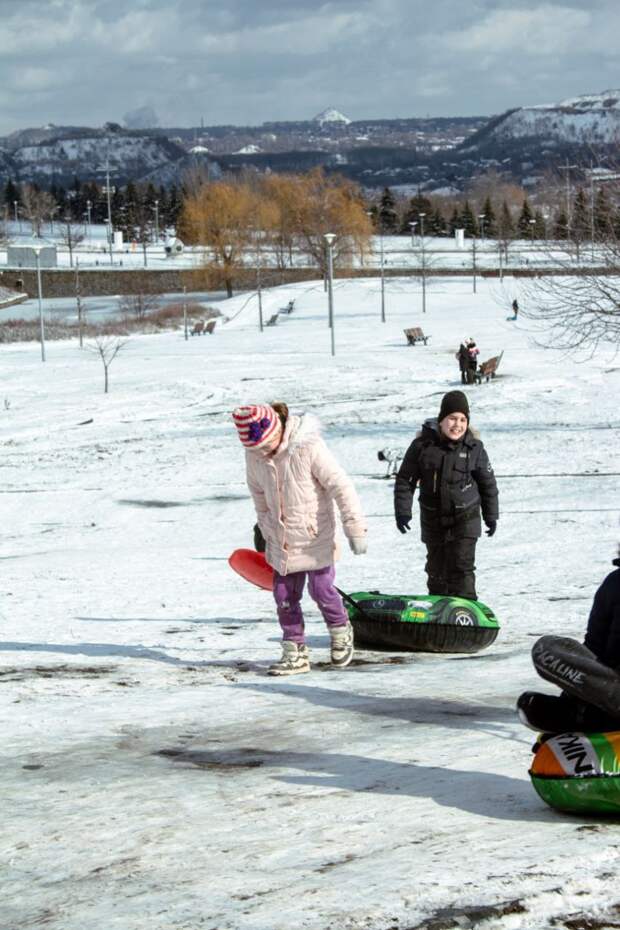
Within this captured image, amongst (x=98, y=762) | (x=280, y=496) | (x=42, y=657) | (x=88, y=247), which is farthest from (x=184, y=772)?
(x=88, y=247)

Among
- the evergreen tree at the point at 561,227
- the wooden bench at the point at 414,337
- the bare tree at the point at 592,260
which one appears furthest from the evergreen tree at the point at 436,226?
the bare tree at the point at 592,260

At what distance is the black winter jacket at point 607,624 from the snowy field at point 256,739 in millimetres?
544

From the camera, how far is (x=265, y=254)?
92.1 meters

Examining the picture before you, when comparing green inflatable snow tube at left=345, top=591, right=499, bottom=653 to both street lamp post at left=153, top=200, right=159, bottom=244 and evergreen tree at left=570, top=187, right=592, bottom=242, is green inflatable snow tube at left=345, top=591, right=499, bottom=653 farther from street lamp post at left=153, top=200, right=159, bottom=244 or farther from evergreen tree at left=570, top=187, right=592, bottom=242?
street lamp post at left=153, top=200, right=159, bottom=244

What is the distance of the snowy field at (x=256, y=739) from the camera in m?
3.64

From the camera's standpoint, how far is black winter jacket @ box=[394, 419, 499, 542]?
7.70 metres

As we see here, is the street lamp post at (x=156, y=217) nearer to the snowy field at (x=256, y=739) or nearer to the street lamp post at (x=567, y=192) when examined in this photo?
the street lamp post at (x=567, y=192)

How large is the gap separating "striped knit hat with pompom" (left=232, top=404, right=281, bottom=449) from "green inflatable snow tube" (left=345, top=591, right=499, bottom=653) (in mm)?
1680

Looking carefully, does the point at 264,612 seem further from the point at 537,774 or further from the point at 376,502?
the point at 376,502

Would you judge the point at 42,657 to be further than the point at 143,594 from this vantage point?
No

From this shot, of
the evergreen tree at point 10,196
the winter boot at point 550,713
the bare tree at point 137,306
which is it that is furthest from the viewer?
the evergreen tree at point 10,196

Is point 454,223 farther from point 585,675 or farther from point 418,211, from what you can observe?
point 585,675

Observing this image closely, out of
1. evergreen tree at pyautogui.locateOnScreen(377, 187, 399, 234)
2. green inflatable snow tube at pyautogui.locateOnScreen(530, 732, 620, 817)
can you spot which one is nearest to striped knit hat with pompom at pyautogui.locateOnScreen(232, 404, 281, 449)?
green inflatable snow tube at pyautogui.locateOnScreen(530, 732, 620, 817)

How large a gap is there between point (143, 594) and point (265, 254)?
83356mm
